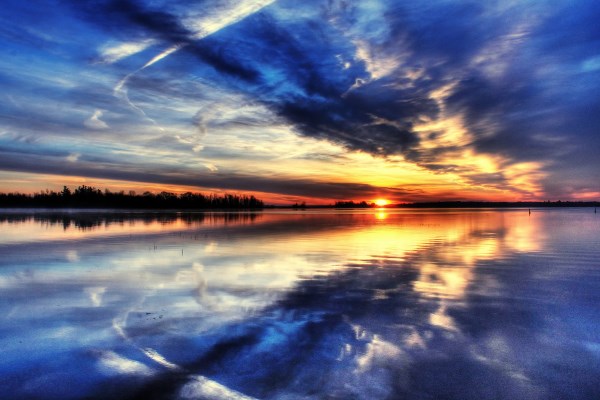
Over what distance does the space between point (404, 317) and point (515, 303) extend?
4055mm

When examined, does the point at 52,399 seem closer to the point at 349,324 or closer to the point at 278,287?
the point at 349,324

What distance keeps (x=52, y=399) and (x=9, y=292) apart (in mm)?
9338

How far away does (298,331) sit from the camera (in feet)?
29.5

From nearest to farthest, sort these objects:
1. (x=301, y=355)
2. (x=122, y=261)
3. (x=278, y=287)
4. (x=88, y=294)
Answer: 1. (x=301, y=355)
2. (x=88, y=294)
3. (x=278, y=287)
4. (x=122, y=261)

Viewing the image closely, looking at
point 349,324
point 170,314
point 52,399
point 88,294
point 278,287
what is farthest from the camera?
point 278,287

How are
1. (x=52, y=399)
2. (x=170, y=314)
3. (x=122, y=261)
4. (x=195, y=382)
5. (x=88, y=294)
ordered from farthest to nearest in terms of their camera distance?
(x=122, y=261), (x=88, y=294), (x=170, y=314), (x=195, y=382), (x=52, y=399)

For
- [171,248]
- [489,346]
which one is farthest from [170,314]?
[171,248]

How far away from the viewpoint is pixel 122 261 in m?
19.3

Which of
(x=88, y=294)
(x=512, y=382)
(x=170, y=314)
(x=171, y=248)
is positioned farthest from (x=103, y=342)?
(x=171, y=248)

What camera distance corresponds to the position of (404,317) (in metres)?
10.0

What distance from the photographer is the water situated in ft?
20.5

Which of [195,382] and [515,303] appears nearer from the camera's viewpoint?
[195,382]

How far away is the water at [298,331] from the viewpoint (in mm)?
6234

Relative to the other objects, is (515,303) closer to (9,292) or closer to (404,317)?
(404,317)
